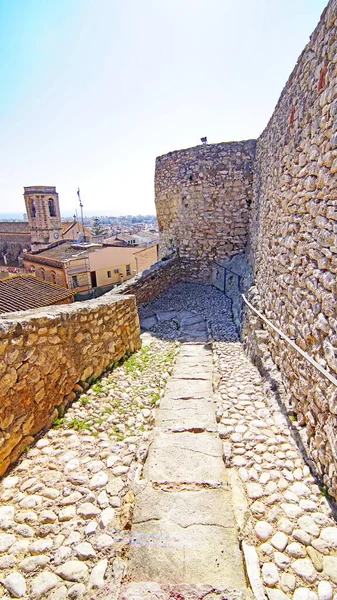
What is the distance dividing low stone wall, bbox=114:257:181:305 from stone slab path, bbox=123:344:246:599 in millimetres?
5054

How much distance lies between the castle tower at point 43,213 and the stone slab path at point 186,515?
38294 mm

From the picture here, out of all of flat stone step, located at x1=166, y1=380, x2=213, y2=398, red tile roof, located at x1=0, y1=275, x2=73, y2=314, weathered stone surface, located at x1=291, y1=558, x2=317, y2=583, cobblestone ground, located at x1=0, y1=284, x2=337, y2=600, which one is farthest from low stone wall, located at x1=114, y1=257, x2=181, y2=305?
weathered stone surface, located at x1=291, y1=558, x2=317, y2=583

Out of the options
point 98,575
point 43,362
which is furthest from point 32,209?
point 98,575

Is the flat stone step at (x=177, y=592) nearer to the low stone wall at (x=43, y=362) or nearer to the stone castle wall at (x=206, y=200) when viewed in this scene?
the low stone wall at (x=43, y=362)

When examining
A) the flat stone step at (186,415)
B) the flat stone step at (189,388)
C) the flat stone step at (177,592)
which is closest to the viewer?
the flat stone step at (177,592)

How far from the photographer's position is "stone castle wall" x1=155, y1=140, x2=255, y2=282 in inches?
379

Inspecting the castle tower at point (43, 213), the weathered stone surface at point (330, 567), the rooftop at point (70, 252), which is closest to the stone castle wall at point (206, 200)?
the weathered stone surface at point (330, 567)

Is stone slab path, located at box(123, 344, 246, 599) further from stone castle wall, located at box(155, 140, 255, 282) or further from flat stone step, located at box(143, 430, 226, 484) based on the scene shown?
stone castle wall, located at box(155, 140, 255, 282)

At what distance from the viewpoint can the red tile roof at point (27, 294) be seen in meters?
10.1

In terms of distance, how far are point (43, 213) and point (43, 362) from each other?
38223mm

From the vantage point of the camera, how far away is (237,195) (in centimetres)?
976

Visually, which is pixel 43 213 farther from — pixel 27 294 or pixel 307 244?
pixel 307 244

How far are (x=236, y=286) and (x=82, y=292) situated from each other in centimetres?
1812

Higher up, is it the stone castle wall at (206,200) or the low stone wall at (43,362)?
the stone castle wall at (206,200)
